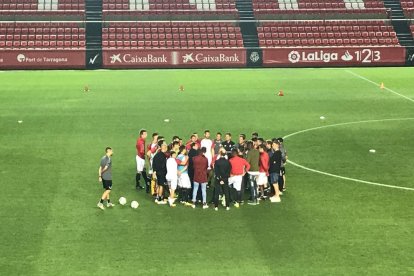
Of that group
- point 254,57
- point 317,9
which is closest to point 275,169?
point 254,57

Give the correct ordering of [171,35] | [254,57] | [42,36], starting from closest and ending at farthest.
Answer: [254,57], [42,36], [171,35]

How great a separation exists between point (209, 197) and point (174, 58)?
31.9 m

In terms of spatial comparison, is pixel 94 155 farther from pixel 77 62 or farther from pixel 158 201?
pixel 77 62

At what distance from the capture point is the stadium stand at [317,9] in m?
59.2

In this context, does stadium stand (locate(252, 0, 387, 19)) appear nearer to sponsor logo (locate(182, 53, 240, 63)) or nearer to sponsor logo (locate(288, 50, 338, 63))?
sponsor logo (locate(288, 50, 338, 63))

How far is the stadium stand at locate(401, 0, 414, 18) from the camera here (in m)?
59.6

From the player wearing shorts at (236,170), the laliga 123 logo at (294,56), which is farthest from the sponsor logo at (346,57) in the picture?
the player wearing shorts at (236,170)

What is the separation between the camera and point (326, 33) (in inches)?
2237

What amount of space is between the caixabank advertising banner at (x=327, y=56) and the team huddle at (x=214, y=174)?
31975mm

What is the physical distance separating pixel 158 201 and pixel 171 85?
2301 centimetres

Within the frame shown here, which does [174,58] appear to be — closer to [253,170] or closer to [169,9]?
[169,9]

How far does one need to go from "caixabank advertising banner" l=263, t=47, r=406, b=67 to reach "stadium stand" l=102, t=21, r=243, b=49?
398cm

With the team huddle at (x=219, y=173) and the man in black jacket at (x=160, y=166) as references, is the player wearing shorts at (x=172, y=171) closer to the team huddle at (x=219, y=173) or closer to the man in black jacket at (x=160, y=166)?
the team huddle at (x=219, y=173)

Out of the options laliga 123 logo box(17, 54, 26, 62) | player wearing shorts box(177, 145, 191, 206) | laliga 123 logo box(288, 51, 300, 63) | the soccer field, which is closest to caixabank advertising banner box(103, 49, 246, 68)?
laliga 123 logo box(288, 51, 300, 63)
